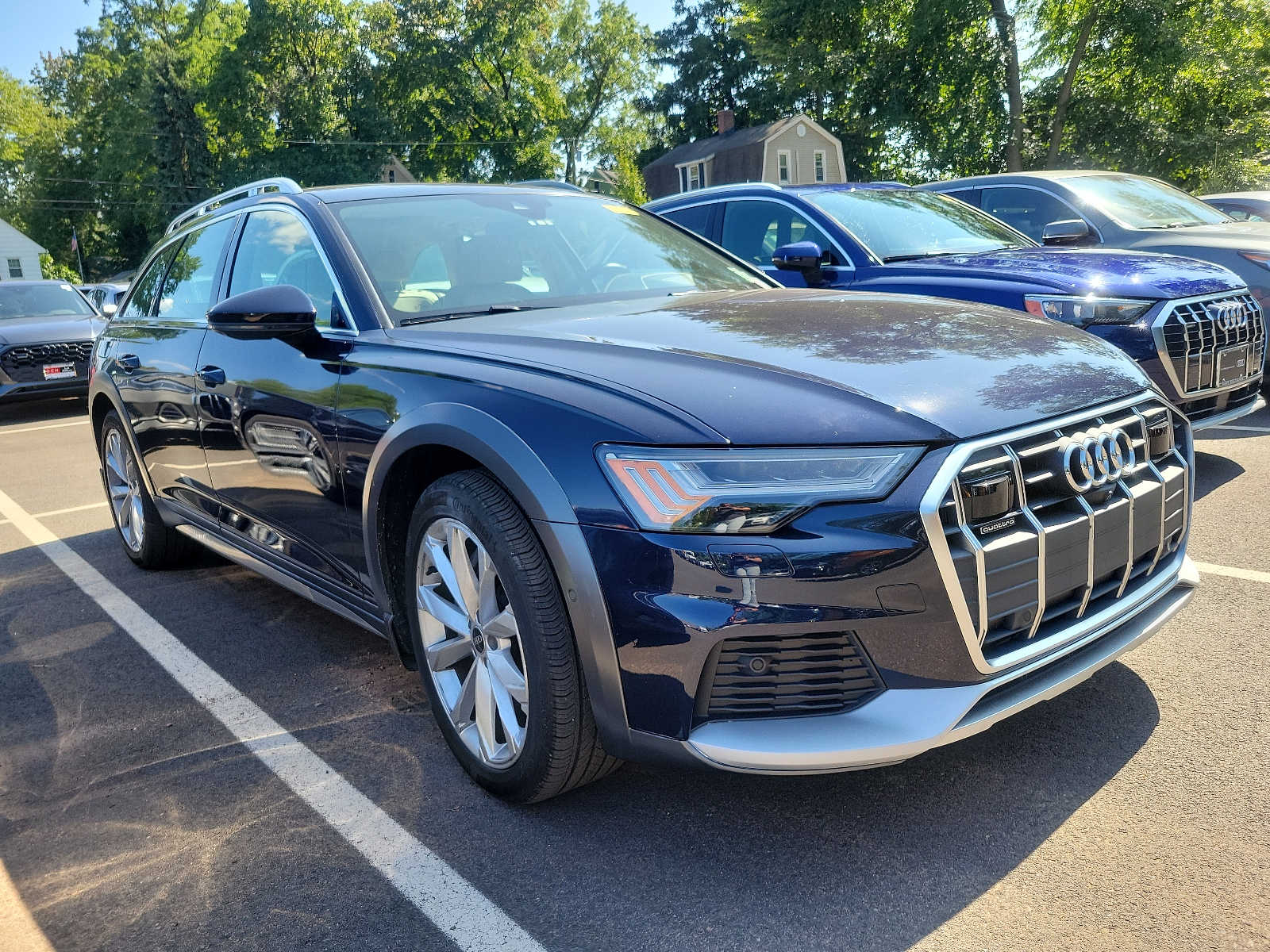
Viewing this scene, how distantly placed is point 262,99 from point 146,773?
52.5 meters

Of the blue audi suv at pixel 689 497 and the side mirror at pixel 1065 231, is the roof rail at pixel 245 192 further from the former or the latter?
the side mirror at pixel 1065 231

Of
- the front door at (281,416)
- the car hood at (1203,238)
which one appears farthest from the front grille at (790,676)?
the car hood at (1203,238)

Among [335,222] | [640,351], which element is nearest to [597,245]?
[335,222]

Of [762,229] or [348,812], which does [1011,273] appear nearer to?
[762,229]

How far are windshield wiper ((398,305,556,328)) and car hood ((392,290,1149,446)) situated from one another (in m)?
0.06

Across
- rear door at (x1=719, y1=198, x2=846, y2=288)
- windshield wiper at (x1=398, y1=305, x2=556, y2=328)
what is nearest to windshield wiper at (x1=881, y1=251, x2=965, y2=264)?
rear door at (x1=719, y1=198, x2=846, y2=288)

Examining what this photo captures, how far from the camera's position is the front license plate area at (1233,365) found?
16.9ft

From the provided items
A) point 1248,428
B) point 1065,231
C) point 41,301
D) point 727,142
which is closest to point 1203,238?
point 1065,231

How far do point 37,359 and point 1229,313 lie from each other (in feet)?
40.7

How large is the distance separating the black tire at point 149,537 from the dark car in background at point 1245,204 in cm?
1076

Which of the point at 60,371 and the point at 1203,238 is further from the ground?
the point at 1203,238

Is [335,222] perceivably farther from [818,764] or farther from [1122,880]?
[1122,880]

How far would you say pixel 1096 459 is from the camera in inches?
95.1

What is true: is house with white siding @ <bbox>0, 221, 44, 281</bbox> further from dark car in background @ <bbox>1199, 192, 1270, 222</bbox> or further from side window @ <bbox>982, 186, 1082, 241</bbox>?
side window @ <bbox>982, 186, 1082, 241</bbox>
